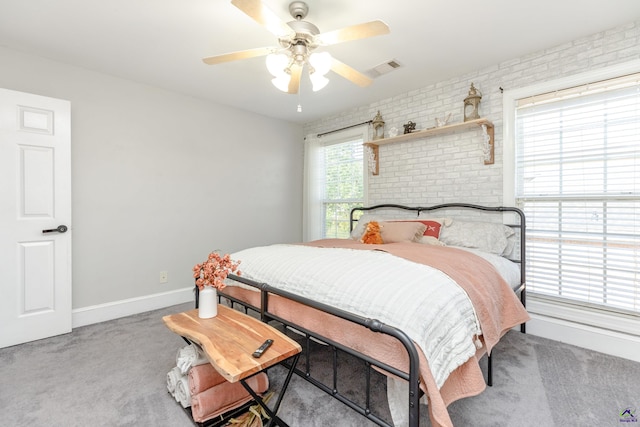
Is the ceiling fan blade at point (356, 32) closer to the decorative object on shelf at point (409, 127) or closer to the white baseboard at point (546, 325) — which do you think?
the decorative object on shelf at point (409, 127)

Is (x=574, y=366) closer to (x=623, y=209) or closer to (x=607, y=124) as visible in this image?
(x=623, y=209)

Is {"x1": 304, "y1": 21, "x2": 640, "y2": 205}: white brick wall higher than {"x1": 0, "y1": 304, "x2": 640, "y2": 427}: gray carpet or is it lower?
higher

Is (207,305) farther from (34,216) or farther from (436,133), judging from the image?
(436,133)

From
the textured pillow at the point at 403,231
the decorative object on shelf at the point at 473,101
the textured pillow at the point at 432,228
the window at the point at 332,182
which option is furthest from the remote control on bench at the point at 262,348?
the window at the point at 332,182

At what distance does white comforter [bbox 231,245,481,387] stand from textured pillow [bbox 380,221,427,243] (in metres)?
0.95

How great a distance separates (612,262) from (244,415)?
2888 mm

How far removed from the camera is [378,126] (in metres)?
3.76

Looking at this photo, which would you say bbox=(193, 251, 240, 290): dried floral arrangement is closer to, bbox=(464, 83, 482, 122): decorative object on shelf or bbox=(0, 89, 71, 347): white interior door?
bbox=(0, 89, 71, 347): white interior door

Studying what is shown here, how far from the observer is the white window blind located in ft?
7.54

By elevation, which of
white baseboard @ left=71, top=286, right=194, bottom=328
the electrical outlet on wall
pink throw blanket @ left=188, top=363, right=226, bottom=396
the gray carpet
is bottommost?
the gray carpet

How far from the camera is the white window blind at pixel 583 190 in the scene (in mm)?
2299

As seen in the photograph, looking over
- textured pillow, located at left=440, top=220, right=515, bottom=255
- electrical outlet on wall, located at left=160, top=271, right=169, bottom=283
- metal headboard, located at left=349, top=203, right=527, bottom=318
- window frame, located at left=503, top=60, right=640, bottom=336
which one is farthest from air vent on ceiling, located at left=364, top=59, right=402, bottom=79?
electrical outlet on wall, located at left=160, top=271, right=169, bottom=283

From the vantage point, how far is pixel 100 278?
3062 millimetres

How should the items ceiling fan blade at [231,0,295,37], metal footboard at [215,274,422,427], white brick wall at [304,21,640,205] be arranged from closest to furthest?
1. metal footboard at [215,274,422,427]
2. ceiling fan blade at [231,0,295,37]
3. white brick wall at [304,21,640,205]
